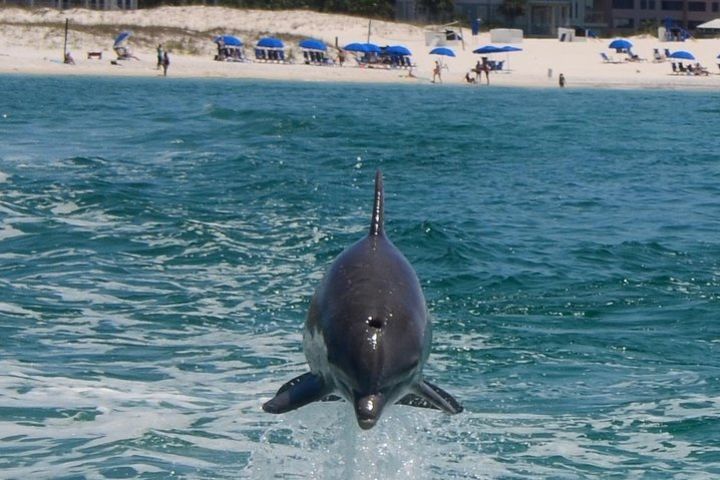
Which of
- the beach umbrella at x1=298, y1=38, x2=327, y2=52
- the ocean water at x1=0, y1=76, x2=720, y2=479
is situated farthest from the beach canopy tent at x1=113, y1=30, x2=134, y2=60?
the ocean water at x1=0, y1=76, x2=720, y2=479

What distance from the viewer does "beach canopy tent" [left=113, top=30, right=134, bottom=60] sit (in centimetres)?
7970

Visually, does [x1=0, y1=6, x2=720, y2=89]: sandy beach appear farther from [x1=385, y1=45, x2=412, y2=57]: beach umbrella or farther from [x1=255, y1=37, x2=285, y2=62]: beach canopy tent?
[x1=385, y1=45, x2=412, y2=57]: beach umbrella

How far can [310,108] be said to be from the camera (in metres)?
48.0

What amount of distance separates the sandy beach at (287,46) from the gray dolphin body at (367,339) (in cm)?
7044

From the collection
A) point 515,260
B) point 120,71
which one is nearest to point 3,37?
point 120,71

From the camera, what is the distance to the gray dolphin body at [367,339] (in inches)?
206

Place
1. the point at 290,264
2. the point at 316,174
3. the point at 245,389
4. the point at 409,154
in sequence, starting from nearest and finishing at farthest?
1. the point at 245,389
2. the point at 290,264
3. the point at 316,174
4. the point at 409,154

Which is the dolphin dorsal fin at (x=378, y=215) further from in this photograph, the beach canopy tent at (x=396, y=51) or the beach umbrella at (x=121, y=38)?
the beach canopy tent at (x=396, y=51)

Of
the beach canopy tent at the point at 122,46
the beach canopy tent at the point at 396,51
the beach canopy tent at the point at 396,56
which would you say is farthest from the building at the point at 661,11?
the beach canopy tent at the point at 122,46

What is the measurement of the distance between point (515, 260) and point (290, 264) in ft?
9.67

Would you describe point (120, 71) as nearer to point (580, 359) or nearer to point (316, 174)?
point (316, 174)

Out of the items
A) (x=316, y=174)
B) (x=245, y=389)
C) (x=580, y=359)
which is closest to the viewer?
(x=245, y=389)

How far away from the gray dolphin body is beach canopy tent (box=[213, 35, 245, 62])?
3119 inches

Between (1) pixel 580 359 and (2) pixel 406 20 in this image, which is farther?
(2) pixel 406 20
